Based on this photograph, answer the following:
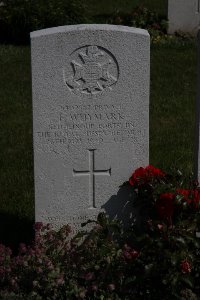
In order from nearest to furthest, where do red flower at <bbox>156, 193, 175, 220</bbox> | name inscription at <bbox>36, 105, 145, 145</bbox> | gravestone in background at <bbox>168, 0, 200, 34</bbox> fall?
1. red flower at <bbox>156, 193, 175, 220</bbox>
2. name inscription at <bbox>36, 105, 145, 145</bbox>
3. gravestone in background at <bbox>168, 0, 200, 34</bbox>

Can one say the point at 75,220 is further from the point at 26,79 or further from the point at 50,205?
the point at 26,79

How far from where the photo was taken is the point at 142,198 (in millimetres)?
5496

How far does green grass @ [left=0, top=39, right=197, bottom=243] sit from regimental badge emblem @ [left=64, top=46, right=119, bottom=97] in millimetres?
1404

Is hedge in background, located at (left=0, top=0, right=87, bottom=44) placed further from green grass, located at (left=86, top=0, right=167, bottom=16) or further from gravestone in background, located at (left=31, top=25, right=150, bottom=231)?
gravestone in background, located at (left=31, top=25, right=150, bottom=231)

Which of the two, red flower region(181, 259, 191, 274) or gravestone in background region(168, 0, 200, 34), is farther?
gravestone in background region(168, 0, 200, 34)

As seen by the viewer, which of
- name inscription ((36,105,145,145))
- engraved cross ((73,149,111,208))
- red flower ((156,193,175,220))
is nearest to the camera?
red flower ((156,193,175,220))

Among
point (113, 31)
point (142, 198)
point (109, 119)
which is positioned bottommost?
point (142, 198)

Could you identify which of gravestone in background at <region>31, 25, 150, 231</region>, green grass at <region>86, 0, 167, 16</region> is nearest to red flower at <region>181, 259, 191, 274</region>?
gravestone in background at <region>31, 25, 150, 231</region>

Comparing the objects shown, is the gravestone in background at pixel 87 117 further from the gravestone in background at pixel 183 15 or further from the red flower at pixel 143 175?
the gravestone in background at pixel 183 15

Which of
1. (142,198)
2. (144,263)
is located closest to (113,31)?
(142,198)

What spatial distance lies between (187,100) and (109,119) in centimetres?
425

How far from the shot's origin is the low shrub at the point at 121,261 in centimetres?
494

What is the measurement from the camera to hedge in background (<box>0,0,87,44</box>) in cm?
1245

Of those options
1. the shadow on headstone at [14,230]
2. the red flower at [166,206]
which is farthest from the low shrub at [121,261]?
the shadow on headstone at [14,230]
